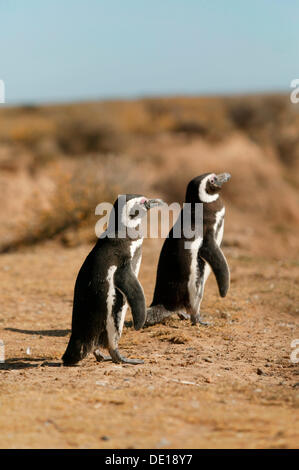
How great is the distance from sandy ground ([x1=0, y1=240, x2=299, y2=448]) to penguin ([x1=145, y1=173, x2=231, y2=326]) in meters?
0.24

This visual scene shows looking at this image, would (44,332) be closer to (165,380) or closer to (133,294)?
(133,294)

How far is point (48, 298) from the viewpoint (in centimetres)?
934

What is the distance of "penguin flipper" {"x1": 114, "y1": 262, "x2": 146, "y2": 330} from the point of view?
5809 mm

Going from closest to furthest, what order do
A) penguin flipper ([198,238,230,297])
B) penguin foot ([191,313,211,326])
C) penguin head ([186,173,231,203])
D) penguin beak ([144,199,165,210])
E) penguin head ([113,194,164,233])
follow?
penguin head ([113,194,164,233]), penguin beak ([144,199,165,210]), penguin flipper ([198,238,230,297]), penguin foot ([191,313,211,326]), penguin head ([186,173,231,203])

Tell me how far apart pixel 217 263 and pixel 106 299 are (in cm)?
178

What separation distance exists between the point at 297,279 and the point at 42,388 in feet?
19.2

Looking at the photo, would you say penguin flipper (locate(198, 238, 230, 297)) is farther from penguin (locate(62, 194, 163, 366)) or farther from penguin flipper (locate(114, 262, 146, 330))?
penguin flipper (locate(114, 262, 146, 330))

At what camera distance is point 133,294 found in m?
5.84

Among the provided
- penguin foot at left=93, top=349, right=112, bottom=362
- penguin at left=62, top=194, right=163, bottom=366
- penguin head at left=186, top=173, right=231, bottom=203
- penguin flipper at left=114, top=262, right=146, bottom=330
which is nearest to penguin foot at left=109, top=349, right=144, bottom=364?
penguin at left=62, top=194, right=163, bottom=366

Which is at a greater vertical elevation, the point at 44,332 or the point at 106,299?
the point at 106,299

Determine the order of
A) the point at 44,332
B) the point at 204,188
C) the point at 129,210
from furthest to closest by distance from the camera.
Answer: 1. the point at 44,332
2. the point at 204,188
3. the point at 129,210

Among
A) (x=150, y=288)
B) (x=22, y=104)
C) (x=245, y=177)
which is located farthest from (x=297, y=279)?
(x=22, y=104)

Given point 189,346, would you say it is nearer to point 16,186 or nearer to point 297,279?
point 297,279

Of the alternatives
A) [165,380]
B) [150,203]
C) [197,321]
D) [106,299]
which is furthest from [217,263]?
[165,380]
